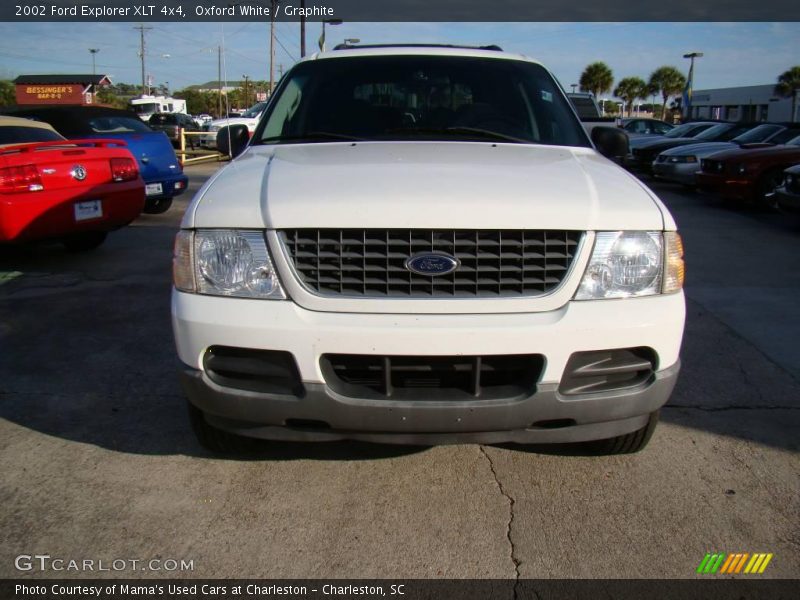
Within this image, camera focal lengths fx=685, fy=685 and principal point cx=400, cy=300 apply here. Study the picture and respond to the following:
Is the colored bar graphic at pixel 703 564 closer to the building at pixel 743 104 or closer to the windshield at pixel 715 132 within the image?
Result: the windshield at pixel 715 132

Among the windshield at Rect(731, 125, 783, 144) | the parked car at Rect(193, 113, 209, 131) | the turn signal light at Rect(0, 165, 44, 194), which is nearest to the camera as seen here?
the turn signal light at Rect(0, 165, 44, 194)

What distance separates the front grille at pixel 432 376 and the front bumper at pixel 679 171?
12.0m

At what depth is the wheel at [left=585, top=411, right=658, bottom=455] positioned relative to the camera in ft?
9.58

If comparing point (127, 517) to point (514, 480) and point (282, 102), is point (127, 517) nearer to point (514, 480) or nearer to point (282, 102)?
point (514, 480)

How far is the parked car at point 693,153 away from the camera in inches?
530

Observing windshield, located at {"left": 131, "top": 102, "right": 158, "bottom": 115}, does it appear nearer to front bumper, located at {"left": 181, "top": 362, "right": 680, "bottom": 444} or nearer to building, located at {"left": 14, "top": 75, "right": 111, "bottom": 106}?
building, located at {"left": 14, "top": 75, "right": 111, "bottom": 106}

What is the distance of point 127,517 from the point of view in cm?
266

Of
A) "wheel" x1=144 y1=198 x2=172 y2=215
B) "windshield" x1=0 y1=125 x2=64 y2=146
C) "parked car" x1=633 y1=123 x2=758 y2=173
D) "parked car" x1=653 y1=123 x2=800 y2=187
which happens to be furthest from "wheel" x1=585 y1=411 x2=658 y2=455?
"parked car" x1=633 y1=123 x2=758 y2=173

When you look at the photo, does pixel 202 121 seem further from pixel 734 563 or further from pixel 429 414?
pixel 734 563

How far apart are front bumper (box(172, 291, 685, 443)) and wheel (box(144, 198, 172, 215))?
27.7 ft

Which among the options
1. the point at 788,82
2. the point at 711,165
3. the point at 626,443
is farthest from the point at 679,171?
the point at 788,82

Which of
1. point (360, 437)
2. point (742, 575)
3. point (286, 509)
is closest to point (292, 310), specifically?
point (360, 437)

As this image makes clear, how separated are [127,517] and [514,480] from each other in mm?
1581

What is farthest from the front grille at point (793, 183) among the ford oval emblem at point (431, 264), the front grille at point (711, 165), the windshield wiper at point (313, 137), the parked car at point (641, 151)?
the ford oval emblem at point (431, 264)
